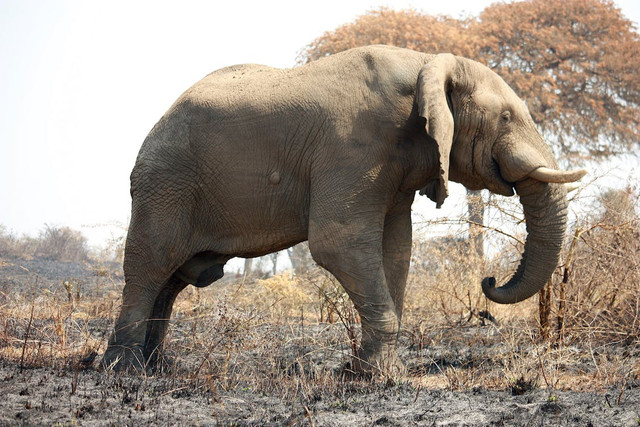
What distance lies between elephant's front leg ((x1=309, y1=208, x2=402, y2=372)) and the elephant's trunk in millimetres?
972

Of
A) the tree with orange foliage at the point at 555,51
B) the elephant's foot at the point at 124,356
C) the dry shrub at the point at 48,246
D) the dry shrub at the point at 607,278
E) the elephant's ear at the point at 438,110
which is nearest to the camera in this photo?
the elephant's ear at the point at 438,110

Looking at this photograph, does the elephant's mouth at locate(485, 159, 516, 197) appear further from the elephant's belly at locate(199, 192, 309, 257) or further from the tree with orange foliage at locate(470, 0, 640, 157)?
the tree with orange foliage at locate(470, 0, 640, 157)

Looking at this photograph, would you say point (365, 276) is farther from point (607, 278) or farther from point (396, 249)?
point (607, 278)

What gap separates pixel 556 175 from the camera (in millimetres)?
6047

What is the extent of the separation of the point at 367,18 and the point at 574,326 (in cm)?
2239

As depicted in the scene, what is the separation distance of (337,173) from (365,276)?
852 millimetres

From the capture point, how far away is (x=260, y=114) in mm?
6551

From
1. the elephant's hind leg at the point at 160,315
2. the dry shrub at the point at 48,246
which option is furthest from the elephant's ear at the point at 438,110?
the dry shrub at the point at 48,246

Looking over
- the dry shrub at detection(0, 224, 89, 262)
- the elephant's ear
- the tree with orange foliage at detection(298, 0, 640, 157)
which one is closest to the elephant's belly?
the elephant's ear

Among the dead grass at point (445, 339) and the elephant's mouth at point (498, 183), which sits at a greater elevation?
the elephant's mouth at point (498, 183)

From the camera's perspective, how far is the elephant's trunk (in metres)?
6.31

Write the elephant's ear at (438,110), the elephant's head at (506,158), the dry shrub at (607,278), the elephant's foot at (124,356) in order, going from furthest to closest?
the dry shrub at (607,278)
the elephant's foot at (124,356)
the elephant's head at (506,158)
the elephant's ear at (438,110)

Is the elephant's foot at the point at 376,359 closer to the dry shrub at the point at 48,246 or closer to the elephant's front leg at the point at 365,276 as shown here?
the elephant's front leg at the point at 365,276

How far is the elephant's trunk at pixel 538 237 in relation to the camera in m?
6.31
